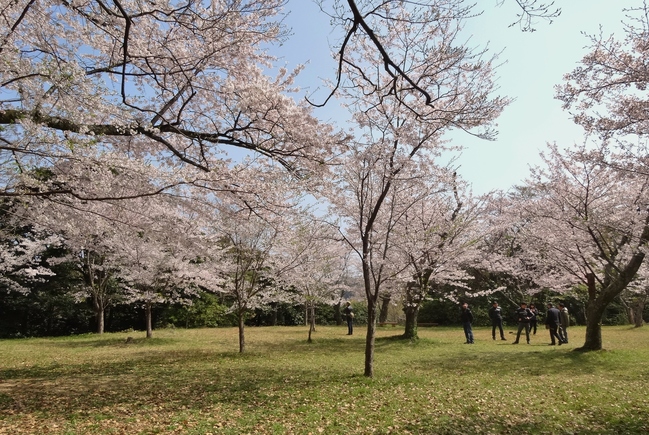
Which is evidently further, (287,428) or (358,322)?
(358,322)

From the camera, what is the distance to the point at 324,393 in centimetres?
640

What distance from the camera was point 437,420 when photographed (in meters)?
5.07

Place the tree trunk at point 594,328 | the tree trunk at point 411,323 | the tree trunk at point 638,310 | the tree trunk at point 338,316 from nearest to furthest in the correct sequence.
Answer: the tree trunk at point 594,328 < the tree trunk at point 411,323 < the tree trunk at point 638,310 < the tree trunk at point 338,316

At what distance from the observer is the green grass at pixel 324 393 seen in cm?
484

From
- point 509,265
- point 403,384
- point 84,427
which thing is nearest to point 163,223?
point 84,427

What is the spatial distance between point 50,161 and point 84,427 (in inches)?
125

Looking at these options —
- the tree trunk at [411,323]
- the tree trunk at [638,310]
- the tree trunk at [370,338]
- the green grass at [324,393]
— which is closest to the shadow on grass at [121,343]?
the green grass at [324,393]

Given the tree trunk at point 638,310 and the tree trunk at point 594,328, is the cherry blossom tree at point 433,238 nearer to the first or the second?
the tree trunk at point 594,328

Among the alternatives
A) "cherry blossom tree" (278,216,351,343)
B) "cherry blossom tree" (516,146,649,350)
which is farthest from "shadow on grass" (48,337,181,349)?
"cherry blossom tree" (516,146,649,350)

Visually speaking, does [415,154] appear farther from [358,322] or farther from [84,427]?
[358,322]

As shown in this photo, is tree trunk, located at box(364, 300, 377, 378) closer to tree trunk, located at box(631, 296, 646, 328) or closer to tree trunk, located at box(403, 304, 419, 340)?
tree trunk, located at box(403, 304, 419, 340)

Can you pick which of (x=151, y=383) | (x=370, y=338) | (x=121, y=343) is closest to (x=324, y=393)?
(x=370, y=338)

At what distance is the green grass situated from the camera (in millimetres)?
4836

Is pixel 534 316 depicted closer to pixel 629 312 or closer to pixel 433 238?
pixel 433 238
